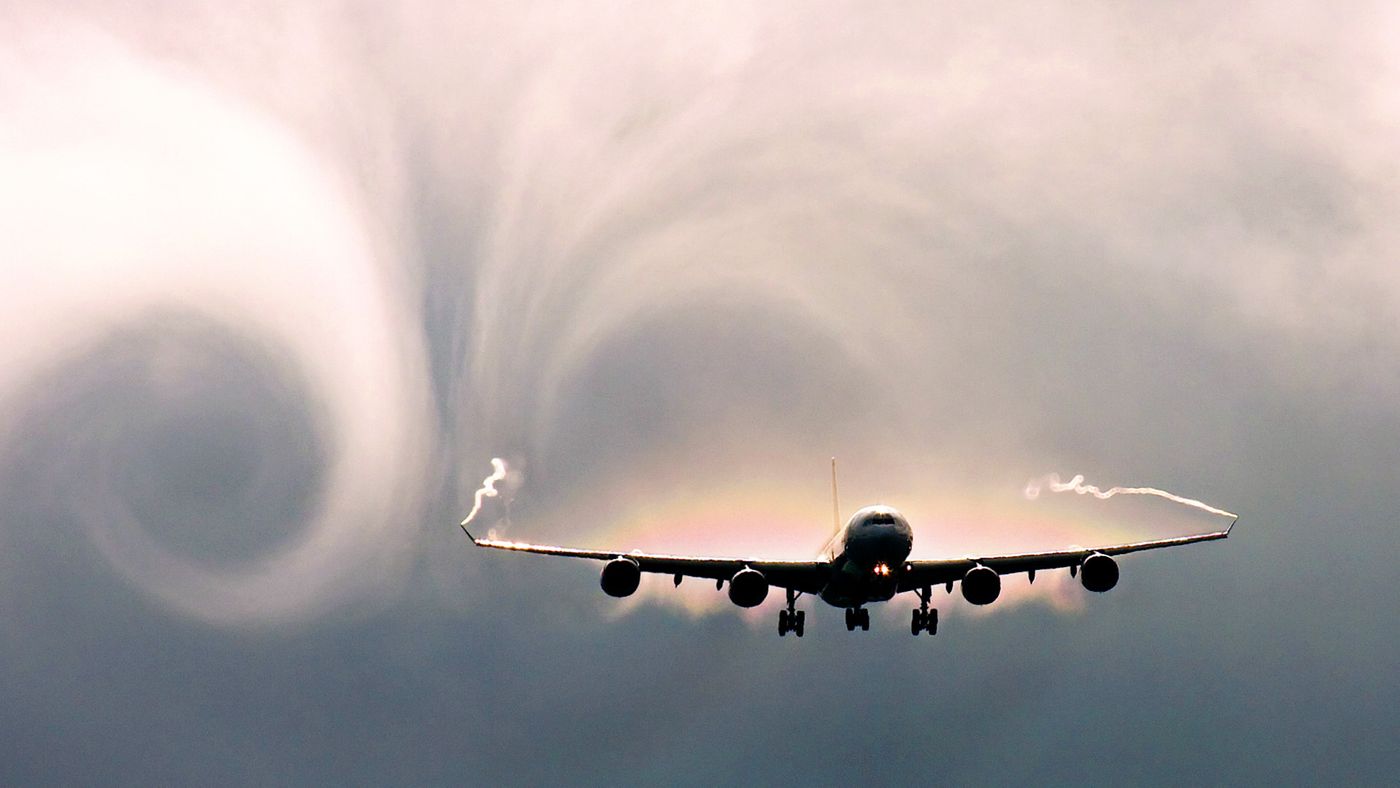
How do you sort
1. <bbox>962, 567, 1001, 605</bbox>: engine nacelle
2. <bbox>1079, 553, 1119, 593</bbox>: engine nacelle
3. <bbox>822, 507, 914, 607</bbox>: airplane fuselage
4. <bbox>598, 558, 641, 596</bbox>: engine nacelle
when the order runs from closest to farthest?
1. <bbox>822, 507, 914, 607</bbox>: airplane fuselage
2. <bbox>598, 558, 641, 596</bbox>: engine nacelle
3. <bbox>1079, 553, 1119, 593</bbox>: engine nacelle
4. <bbox>962, 567, 1001, 605</bbox>: engine nacelle

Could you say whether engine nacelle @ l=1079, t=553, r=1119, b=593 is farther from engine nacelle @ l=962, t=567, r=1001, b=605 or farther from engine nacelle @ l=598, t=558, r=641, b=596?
engine nacelle @ l=598, t=558, r=641, b=596

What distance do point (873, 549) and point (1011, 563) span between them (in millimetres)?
14579

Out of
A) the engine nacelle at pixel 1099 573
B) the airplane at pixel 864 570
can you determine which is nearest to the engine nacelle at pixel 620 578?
the airplane at pixel 864 570

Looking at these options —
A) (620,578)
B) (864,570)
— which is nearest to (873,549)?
(864,570)

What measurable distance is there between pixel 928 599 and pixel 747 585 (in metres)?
14.7

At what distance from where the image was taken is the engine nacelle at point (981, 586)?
275ft

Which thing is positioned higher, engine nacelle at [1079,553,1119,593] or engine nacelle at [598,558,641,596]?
engine nacelle at [1079,553,1119,593]

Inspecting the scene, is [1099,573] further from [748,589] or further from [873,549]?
[748,589]

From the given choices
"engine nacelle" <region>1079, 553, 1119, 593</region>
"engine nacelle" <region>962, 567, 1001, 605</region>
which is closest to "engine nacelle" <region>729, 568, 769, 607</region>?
"engine nacelle" <region>962, 567, 1001, 605</region>

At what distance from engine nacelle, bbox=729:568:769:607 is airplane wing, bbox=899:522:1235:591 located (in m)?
10.2

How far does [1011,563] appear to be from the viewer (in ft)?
288

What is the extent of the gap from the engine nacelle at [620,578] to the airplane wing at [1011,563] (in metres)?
17.7

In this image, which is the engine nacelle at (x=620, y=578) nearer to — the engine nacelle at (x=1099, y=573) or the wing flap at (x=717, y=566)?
the wing flap at (x=717, y=566)

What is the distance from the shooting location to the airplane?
78312 mm
